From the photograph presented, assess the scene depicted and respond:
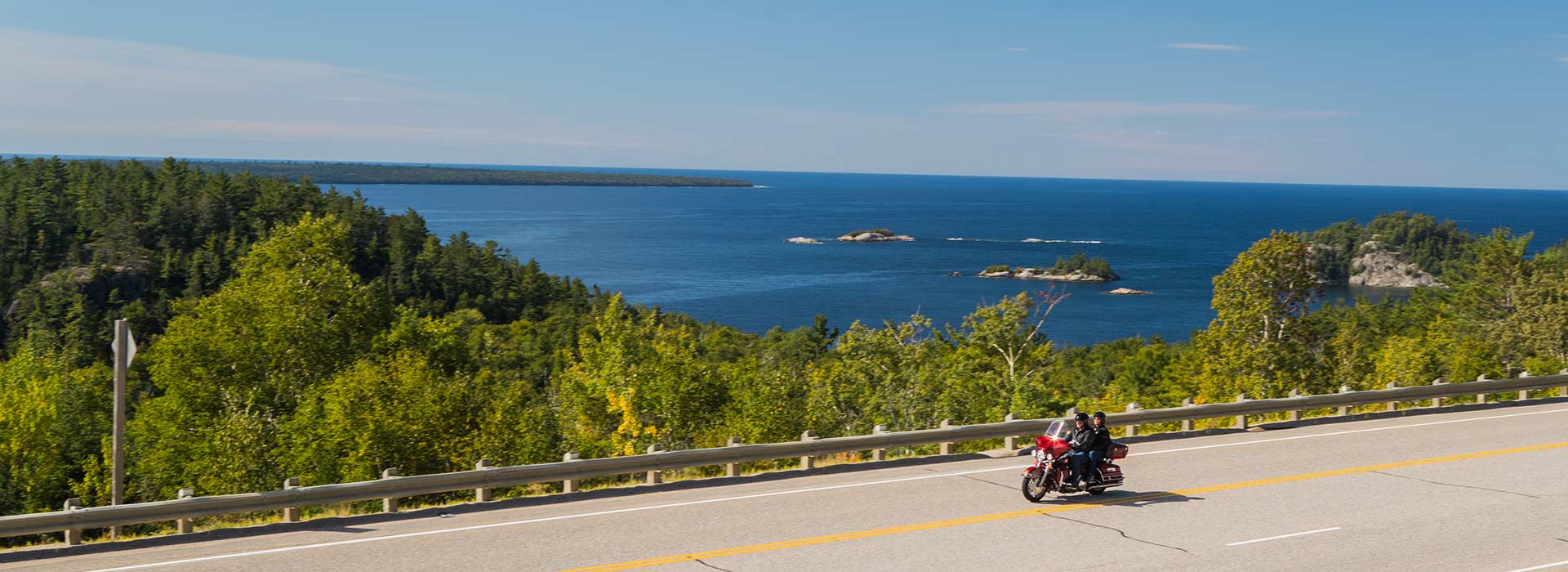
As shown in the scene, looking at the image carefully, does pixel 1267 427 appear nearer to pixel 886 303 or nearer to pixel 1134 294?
pixel 886 303

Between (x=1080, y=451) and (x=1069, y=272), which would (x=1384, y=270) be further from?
(x=1080, y=451)

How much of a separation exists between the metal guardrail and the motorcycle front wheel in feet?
9.32

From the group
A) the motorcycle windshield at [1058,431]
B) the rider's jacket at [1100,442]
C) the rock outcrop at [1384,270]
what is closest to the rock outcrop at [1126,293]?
the rock outcrop at [1384,270]

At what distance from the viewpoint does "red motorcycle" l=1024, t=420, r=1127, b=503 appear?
48.5ft

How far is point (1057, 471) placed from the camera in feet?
48.5

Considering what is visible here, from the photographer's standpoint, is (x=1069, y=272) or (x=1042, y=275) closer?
(x=1069, y=272)

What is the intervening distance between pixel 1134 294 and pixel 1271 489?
146106mm

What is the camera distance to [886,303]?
138 m

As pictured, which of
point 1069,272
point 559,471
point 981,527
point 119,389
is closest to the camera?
point 119,389

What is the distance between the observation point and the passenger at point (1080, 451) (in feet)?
48.9

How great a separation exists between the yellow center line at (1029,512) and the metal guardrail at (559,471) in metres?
3.09

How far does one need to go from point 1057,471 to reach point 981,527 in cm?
190

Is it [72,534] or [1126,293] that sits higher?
[72,534]

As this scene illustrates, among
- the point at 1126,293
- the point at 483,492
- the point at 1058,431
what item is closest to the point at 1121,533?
the point at 1058,431
